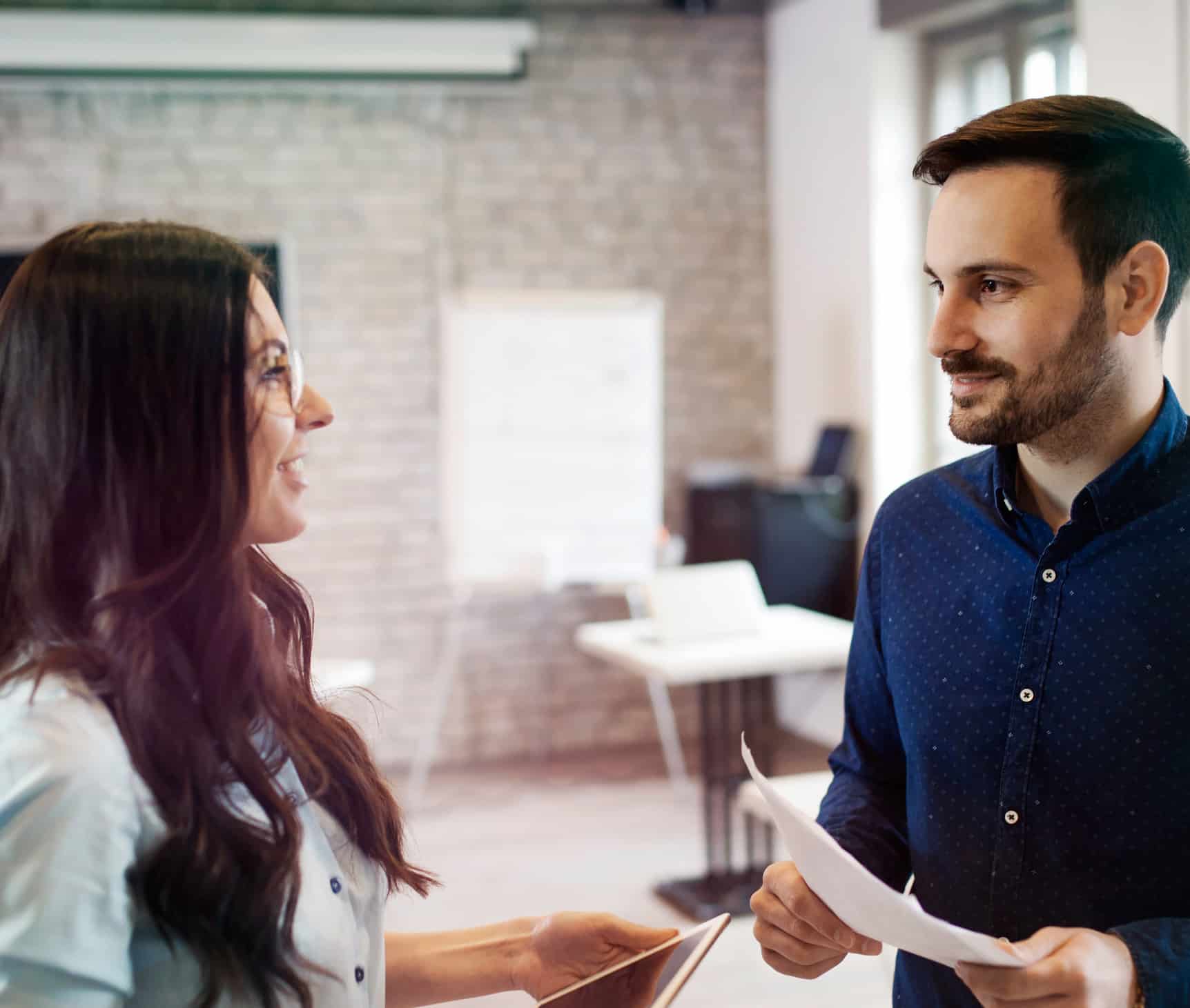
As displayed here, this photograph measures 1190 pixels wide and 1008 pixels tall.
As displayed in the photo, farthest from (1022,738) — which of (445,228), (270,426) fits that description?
(445,228)

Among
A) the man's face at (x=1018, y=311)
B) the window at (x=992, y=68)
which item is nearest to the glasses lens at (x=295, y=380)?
Result: the man's face at (x=1018, y=311)

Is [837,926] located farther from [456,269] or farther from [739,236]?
[739,236]

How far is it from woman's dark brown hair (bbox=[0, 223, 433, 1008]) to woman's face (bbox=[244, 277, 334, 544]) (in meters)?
0.03

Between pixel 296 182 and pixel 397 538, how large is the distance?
1418 millimetres

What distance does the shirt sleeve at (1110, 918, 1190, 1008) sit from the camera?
1.04m

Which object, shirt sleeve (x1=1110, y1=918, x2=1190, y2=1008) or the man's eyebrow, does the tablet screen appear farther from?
the man's eyebrow

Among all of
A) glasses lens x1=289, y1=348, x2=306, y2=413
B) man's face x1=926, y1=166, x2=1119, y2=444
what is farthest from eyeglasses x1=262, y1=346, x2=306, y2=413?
man's face x1=926, y1=166, x2=1119, y2=444

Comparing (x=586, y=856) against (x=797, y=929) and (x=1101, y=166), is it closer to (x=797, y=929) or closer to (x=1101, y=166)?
(x=797, y=929)

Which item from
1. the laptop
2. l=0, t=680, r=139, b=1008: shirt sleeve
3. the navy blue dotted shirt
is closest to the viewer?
l=0, t=680, r=139, b=1008: shirt sleeve

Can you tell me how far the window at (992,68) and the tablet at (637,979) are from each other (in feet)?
9.84

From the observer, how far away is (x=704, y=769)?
3848 mm

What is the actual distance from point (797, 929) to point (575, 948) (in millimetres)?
217

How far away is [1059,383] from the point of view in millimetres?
1200

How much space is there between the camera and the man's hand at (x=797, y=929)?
3.93 ft
